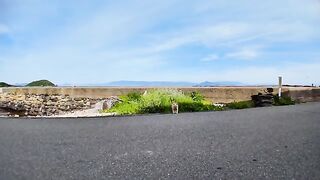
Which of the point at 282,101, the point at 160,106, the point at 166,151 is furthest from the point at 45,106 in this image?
the point at 166,151

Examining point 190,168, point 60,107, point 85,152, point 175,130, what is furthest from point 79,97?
point 190,168

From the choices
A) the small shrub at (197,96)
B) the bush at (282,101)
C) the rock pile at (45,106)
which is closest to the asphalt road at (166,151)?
the bush at (282,101)

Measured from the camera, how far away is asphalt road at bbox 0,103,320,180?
5516 millimetres

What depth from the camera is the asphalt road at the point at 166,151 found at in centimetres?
552

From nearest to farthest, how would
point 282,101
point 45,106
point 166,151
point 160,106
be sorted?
point 166,151
point 160,106
point 282,101
point 45,106

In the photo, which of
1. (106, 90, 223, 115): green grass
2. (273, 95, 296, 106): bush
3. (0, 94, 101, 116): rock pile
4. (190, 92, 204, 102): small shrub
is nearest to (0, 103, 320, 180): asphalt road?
(106, 90, 223, 115): green grass

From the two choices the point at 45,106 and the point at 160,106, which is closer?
the point at 160,106

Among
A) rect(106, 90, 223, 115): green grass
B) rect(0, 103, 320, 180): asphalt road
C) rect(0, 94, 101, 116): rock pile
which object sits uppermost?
rect(106, 90, 223, 115): green grass

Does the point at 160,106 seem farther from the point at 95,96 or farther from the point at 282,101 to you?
the point at 95,96

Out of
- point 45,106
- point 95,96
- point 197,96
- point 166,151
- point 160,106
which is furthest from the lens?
point 95,96

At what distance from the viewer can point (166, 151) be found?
7.07 metres

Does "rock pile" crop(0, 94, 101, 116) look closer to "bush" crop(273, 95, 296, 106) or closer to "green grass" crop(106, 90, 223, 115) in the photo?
"green grass" crop(106, 90, 223, 115)

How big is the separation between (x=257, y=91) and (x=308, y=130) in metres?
11.5

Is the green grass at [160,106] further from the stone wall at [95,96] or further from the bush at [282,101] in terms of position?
the stone wall at [95,96]
